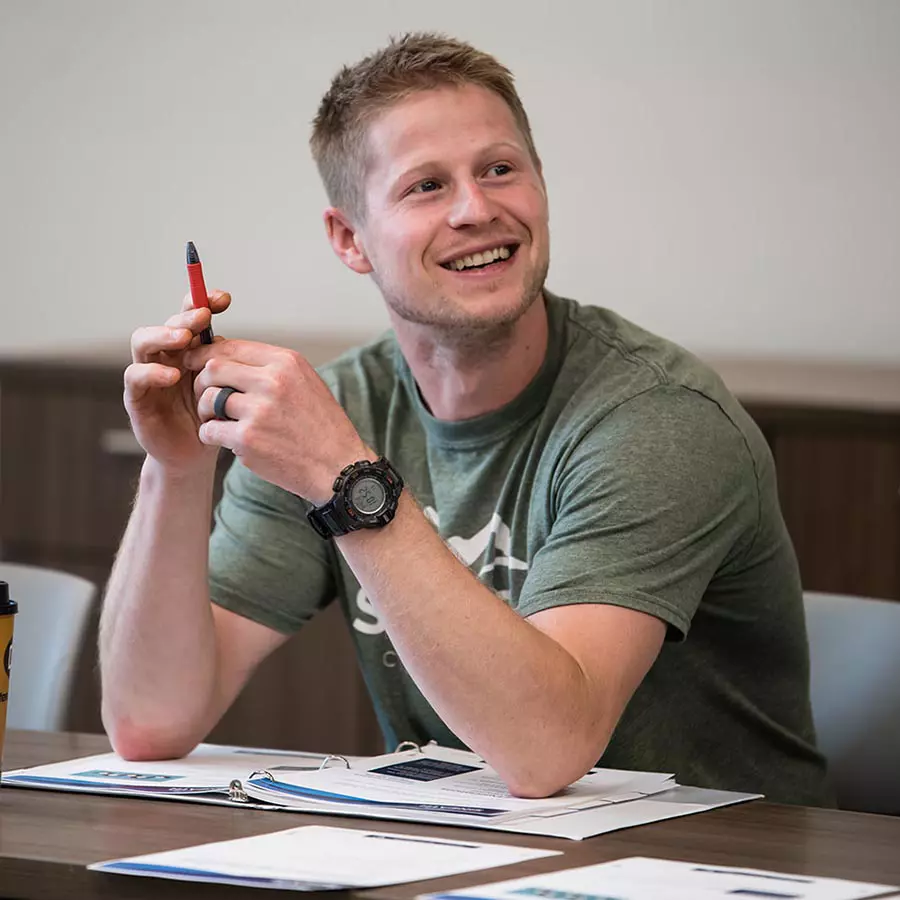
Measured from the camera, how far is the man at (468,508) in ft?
4.73

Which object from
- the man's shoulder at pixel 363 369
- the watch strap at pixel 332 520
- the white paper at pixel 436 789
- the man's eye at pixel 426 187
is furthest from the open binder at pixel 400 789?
the man's eye at pixel 426 187

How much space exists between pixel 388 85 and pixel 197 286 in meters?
0.45

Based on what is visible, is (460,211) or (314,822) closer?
(314,822)

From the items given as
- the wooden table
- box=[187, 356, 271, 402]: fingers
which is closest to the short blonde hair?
box=[187, 356, 271, 402]: fingers

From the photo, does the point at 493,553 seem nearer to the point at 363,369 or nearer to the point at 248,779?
the point at 363,369

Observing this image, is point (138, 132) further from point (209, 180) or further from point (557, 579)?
point (557, 579)

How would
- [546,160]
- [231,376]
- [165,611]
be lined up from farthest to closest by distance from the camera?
[546,160], [165,611], [231,376]

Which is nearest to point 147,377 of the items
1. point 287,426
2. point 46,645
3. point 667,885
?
point 287,426

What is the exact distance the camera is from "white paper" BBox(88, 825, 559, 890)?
1.06 metres

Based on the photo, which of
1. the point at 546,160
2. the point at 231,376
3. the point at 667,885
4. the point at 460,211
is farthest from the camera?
the point at 546,160

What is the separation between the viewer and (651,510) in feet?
5.26

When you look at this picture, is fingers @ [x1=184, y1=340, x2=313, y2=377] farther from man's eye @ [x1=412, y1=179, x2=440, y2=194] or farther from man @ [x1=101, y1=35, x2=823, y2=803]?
man's eye @ [x1=412, y1=179, x2=440, y2=194]

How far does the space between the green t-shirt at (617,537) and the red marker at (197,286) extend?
0.38m

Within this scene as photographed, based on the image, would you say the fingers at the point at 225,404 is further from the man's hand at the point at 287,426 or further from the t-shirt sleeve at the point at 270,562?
the t-shirt sleeve at the point at 270,562
